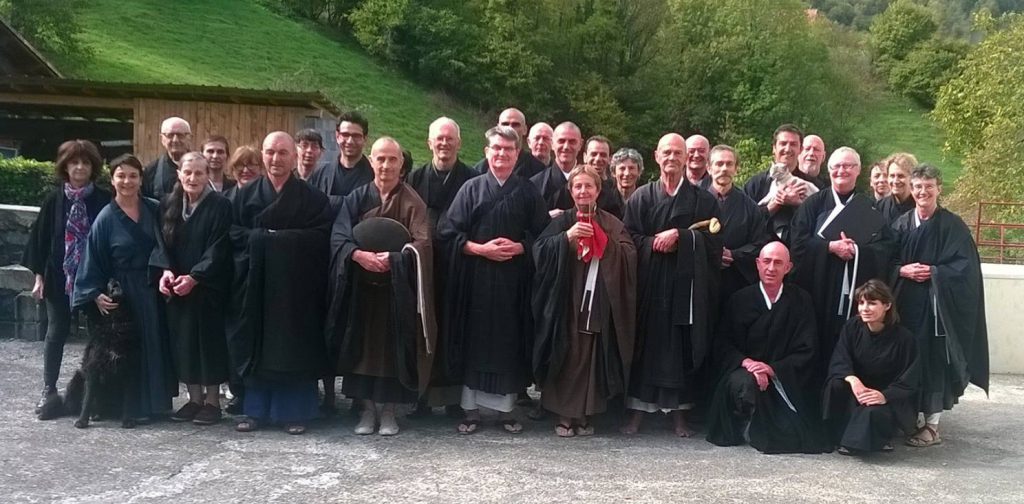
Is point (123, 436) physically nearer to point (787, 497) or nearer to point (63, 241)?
point (63, 241)

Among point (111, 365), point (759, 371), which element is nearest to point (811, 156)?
point (759, 371)

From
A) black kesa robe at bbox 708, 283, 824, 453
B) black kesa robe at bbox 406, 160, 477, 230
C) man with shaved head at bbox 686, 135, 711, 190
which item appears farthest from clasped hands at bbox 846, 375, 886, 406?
black kesa robe at bbox 406, 160, 477, 230

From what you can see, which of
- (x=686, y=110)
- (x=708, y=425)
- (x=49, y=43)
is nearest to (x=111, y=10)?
(x=49, y=43)

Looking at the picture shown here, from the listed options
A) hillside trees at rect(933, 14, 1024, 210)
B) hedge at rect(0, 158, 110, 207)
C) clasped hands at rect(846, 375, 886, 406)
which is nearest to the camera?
clasped hands at rect(846, 375, 886, 406)

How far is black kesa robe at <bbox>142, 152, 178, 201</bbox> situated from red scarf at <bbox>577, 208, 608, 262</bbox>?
2.79 metres

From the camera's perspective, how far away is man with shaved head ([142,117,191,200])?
635 centimetres

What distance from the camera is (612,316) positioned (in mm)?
5746

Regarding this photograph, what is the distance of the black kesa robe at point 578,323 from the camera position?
5.71m

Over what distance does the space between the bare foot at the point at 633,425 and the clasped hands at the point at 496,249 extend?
132 centimetres

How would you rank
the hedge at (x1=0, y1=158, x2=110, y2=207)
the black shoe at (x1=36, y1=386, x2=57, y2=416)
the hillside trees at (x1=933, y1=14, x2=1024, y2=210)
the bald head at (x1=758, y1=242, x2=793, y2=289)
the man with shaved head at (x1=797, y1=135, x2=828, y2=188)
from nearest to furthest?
1. the bald head at (x1=758, y1=242, x2=793, y2=289)
2. the black shoe at (x1=36, y1=386, x2=57, y2=416)
3. the man with shaved head at (x1=797, y1=135, x2=828, y2=188)
4. the hedge at (x1=0, y1=158, x2=110, y2=207)
5. the hillside trees at (x1=933, y1=14, x2=1024, y2=210)

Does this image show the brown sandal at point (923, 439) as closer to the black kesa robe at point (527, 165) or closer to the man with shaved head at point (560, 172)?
the man with shaved head at point (560, 172)

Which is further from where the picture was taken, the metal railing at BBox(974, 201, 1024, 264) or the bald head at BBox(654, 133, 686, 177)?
the metal railing at BBox(974, 201, 1024, 264)

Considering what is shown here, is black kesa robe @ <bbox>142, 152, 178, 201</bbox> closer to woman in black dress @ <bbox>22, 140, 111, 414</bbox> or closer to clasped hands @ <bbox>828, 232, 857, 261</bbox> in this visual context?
woman in black dress @ <bbox>22, 140, 111, 414</bbox>

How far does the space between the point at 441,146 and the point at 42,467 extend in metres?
2.97
